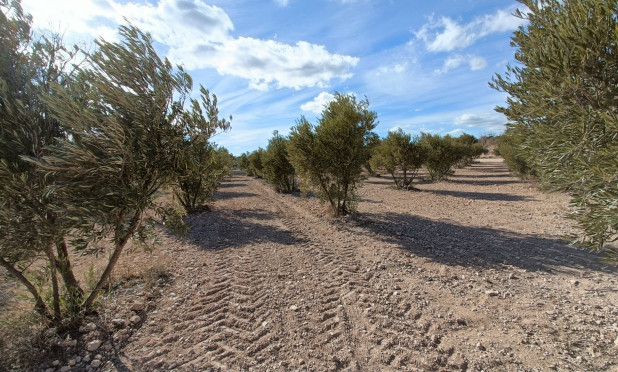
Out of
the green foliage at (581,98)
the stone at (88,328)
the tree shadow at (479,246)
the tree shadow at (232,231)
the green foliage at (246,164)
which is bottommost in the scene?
the tree shadow at (479,246)

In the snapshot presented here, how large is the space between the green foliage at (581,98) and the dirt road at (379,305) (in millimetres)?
1748

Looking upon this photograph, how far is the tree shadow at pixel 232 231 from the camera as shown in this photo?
8934 mm

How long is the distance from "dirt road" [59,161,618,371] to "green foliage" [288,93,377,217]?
268cm

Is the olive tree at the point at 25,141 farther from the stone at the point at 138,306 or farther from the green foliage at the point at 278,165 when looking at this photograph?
the green foliage at the point at 278,165

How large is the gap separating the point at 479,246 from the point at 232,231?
27.8 feet

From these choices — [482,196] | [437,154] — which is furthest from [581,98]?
[437,154]

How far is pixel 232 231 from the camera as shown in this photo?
10.4 meters

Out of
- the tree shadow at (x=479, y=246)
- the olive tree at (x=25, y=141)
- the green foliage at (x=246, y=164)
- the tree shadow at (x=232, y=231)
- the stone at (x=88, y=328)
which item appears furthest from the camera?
the green foliage at (x=246, y=164)

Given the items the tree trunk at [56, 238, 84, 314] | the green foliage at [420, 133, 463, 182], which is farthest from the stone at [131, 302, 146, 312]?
the green foliage at [420, 133, 463, 182]

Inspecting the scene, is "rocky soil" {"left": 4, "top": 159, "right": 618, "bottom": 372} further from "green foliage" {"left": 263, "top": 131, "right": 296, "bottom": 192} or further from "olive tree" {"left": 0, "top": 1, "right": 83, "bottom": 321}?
"green foliage" {"left": 263, "top": 131, "right": 296, "bottom": 192}

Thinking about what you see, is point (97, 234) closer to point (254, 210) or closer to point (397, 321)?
point (397, 321)

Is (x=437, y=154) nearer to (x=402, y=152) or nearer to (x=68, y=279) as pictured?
(x=402, y=152)

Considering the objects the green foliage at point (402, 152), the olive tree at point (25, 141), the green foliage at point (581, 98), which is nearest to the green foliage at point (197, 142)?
the olive tree at point (25, 141)

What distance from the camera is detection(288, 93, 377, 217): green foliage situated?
400 inches
